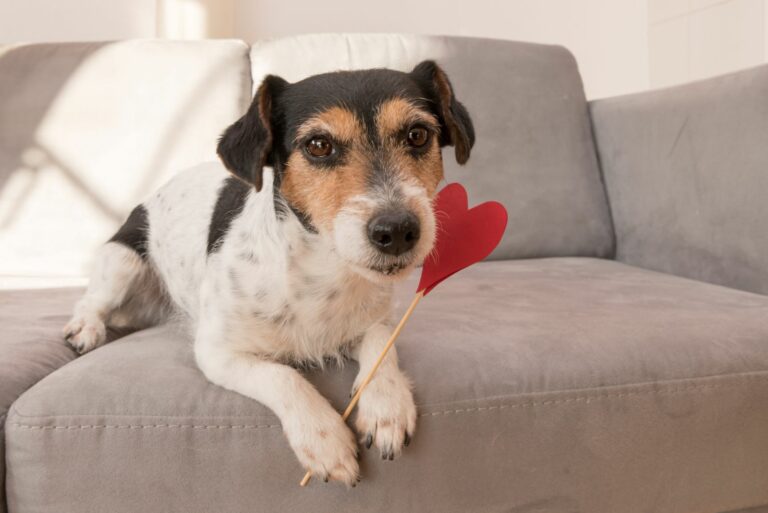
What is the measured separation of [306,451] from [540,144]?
165 cm

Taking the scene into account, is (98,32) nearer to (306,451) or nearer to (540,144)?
(540,144)

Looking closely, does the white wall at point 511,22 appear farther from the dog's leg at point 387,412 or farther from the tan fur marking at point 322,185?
the dog's leg at point 387,412

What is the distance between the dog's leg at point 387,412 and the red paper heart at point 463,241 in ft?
0.56

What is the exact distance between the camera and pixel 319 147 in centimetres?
124

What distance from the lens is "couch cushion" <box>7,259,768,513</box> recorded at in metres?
1.08

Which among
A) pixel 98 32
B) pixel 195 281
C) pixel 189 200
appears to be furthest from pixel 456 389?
pixel 98 32

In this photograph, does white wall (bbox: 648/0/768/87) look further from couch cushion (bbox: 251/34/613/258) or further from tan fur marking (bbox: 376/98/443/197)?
tan fur marking (bbox: 376/98/443/197)

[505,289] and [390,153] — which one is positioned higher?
[390,153]

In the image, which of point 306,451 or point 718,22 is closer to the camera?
point 306,451

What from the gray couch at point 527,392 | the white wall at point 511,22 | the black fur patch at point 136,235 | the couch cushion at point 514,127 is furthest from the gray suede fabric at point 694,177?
the black fur patch at point 136,235

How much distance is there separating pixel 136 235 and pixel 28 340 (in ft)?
1.82

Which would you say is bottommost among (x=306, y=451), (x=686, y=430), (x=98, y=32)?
(x=686, y=430)

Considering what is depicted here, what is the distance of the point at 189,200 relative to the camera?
183 cm

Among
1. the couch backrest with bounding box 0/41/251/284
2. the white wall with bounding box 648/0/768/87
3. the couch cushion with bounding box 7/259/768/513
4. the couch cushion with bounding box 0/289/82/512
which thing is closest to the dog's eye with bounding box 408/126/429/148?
the couch cushion with bounding box 7/259/768/513
